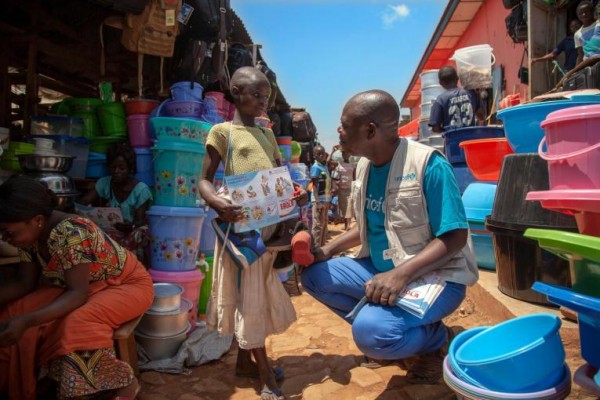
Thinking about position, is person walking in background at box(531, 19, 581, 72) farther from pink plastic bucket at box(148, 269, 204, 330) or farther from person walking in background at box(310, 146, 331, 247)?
pink plastic bucket at box(148, 269, 204, 330)

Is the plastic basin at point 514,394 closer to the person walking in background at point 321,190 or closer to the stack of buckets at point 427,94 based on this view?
the person walking in background at point 321,190

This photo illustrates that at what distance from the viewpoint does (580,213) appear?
1386 mm

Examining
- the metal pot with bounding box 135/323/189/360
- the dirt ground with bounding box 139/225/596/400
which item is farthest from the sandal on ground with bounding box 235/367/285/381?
the metal pot with bounding box 135/323/189/360

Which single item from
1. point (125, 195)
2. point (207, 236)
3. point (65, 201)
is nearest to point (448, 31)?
point (207, 236)

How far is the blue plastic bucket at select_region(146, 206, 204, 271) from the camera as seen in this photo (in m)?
3.35

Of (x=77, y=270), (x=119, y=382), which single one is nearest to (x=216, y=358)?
(x=119, y=382)

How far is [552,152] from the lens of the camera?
4.78 ft

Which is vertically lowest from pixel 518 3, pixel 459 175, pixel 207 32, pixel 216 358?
pixel 216 358

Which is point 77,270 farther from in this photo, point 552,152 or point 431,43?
point 431,43

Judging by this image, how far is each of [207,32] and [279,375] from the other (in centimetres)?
300

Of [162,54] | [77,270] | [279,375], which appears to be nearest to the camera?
[77,270]

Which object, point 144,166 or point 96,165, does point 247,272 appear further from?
point 96,165

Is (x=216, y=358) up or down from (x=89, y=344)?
down

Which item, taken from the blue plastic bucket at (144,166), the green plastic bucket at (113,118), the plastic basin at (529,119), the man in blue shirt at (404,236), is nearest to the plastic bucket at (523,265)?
the plastic basin at (529,119)
